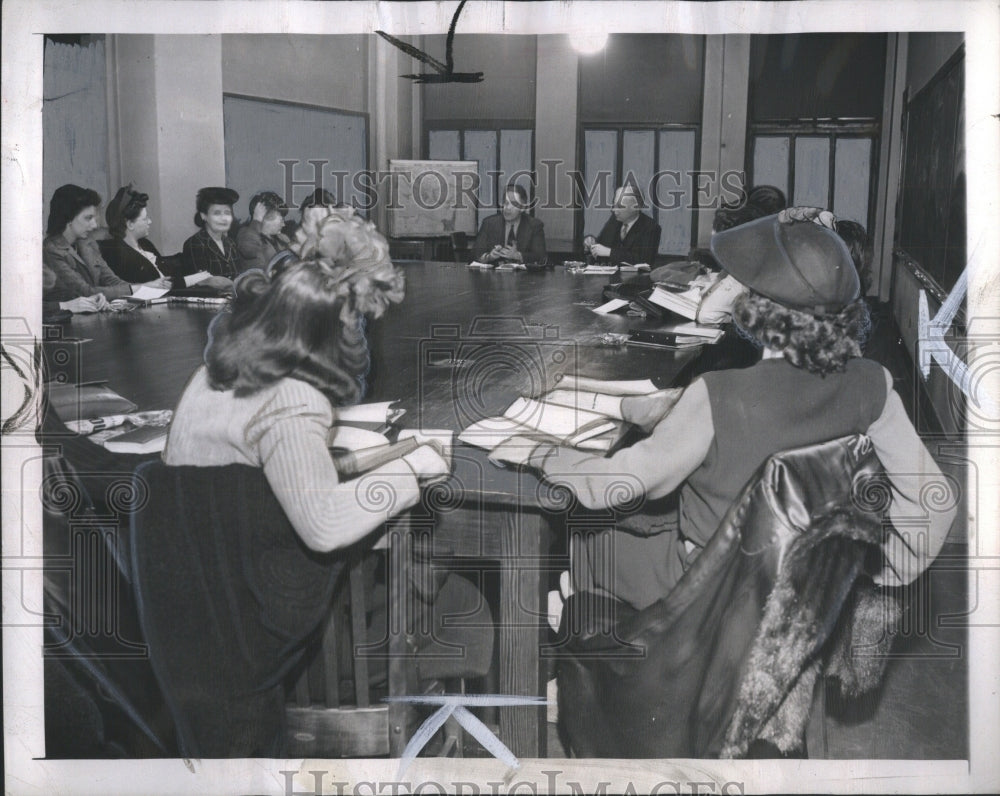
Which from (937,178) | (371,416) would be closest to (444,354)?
(371,416)

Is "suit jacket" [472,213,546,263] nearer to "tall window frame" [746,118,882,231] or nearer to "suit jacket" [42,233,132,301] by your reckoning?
"tall window frame" [746,118,882,231]

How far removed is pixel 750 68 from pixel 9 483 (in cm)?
190

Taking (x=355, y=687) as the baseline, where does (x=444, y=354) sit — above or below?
above

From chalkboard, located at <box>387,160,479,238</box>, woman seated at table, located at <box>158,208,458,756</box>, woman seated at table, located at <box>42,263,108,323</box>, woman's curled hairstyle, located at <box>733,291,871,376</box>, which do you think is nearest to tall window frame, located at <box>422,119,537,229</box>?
chalkboard, located at <box>387,160,479,238</box>

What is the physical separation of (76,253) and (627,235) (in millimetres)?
1228

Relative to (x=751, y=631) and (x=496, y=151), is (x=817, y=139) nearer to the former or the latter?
(x=496, y=151)

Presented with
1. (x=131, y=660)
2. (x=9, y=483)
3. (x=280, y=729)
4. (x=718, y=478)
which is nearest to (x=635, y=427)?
(x=718, y=478)

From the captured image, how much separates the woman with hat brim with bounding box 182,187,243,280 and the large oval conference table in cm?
9

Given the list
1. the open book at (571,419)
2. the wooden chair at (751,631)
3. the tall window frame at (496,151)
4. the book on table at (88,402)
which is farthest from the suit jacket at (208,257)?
the wooden chair at (751,631)

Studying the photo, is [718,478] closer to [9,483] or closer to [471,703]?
[471,703]

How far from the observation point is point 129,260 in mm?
2441

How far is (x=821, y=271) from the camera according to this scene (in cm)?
238

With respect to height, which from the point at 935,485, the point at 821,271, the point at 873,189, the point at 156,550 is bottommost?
the point at 156,550

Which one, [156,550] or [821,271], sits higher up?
[821,271]
